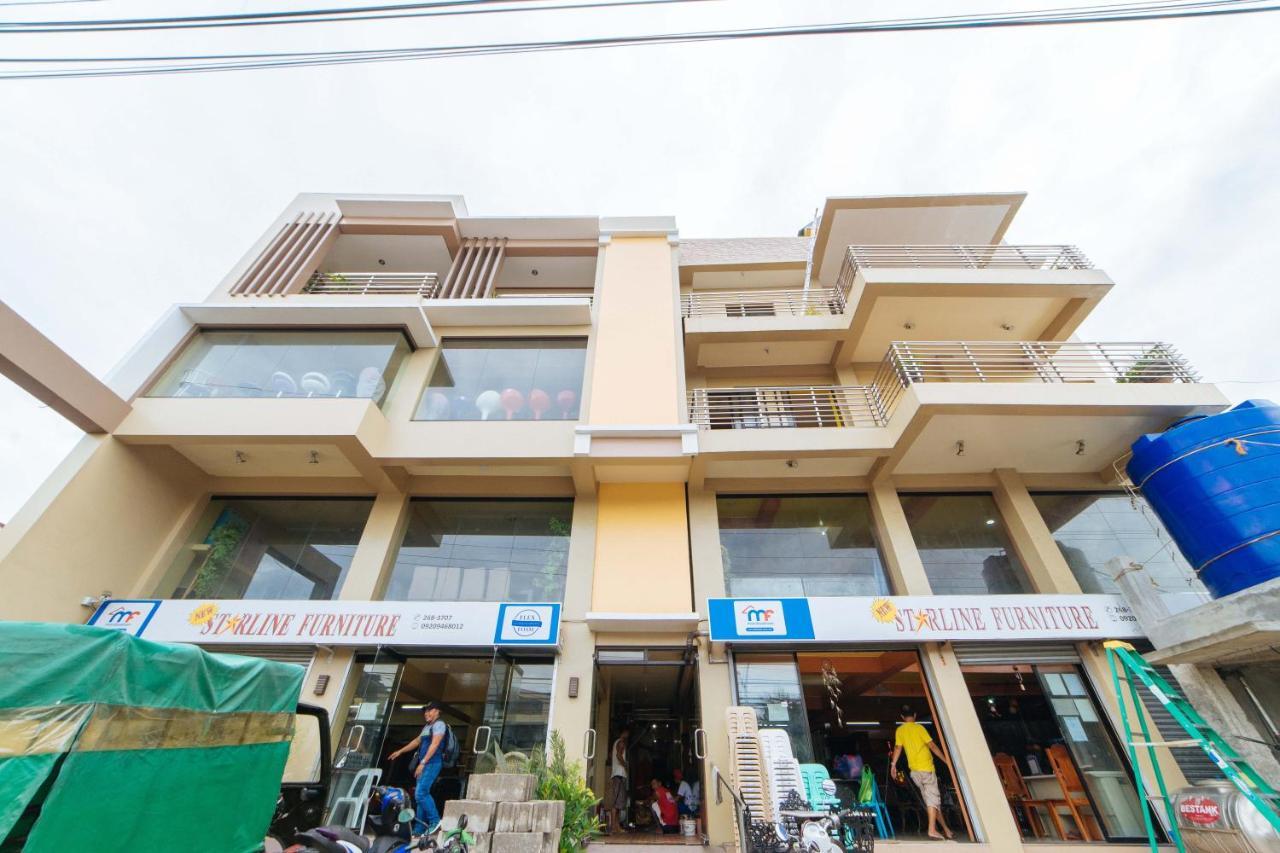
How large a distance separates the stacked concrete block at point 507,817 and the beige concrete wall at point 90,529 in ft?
20.5

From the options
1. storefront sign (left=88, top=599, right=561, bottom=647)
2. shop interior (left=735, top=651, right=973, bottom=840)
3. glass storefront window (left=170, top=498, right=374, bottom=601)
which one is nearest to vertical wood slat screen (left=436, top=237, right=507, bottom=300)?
glass storefront window (left=170, top=498, right=374, bottom=601)

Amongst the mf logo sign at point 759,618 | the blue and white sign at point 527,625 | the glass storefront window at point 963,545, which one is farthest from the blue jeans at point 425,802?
the glass storefront window at point 963,545

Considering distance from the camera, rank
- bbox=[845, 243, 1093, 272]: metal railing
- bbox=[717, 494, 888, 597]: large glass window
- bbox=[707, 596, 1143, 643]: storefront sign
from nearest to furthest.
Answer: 1. bbox=[707, 596, 1143, 643]: storefront sign
2. bbox=[717, 494, 888, 597]: large glass window
3. bbox=[845, 243, 1093, 272]: metal railing

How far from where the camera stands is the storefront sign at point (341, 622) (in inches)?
274

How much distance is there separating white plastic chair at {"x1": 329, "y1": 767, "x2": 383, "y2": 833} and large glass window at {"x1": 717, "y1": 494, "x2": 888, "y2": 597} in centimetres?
550

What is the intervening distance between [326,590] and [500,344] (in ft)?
17.2

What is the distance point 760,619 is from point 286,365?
8.85 metres

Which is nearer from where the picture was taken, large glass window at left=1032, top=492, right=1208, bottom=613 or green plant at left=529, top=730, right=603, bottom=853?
green plant at left=529, top=730, right=603, bottom=853

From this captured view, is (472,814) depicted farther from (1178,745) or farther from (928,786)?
(1178,745)

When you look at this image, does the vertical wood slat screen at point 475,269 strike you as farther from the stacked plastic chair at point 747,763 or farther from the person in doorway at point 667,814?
the person in doorway at point 667,814

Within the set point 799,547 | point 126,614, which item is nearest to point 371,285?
point 126,614

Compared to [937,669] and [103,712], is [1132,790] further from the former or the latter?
[103,712]

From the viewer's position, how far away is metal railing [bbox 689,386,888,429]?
918 centimetres

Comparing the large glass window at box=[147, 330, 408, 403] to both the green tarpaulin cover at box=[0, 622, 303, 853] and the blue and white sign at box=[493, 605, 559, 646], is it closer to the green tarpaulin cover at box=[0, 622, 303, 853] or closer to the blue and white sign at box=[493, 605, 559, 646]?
the blue and white sign at box=[493, 605, 559, 646]
